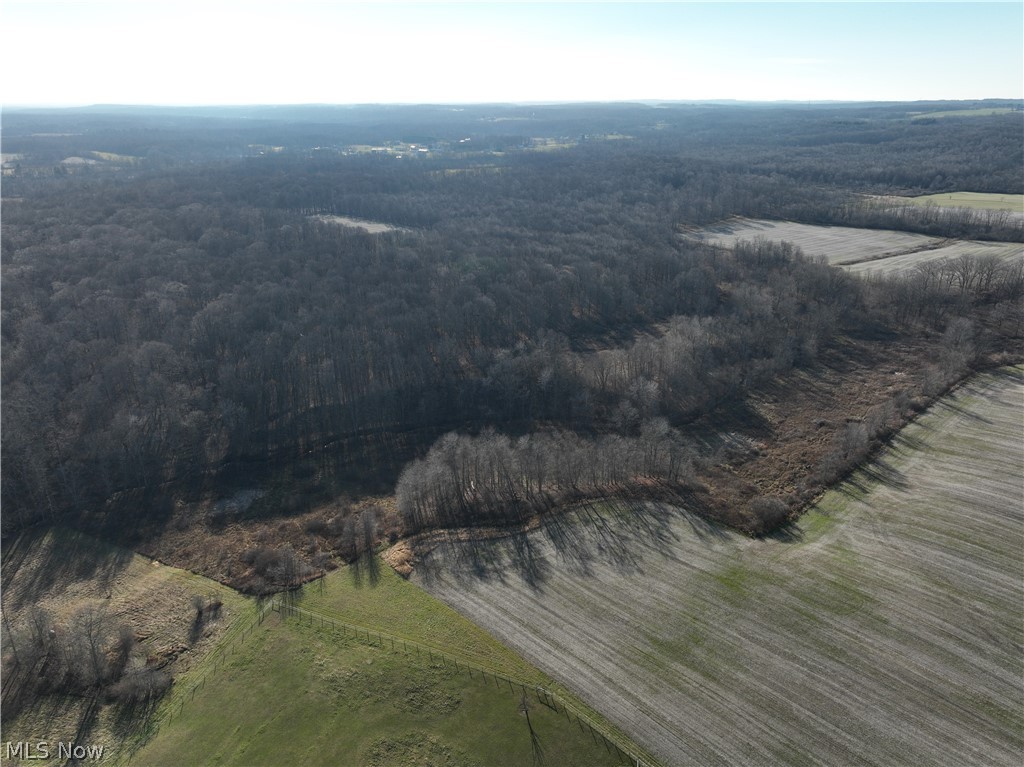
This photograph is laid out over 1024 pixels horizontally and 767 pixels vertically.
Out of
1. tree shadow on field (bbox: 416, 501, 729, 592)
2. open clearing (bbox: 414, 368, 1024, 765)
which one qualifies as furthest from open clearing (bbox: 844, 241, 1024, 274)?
tree shadow on field (bbox: 416, 501, 729, 592)

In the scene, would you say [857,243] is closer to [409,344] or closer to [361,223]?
[409,344]

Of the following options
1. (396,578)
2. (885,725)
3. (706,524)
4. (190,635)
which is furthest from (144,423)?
(885,725)

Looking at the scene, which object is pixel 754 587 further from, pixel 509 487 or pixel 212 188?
pixel 212 188

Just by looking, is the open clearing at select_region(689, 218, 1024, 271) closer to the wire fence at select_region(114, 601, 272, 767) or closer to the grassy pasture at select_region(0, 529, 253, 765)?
the wire fence at select_region(114, 601, 272, 767)

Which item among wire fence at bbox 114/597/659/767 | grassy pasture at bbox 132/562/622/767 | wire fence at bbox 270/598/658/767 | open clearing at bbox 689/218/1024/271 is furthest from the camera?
open clearing at bbox 689/218/1024/271

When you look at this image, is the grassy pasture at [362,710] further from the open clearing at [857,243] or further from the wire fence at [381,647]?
the open clearing at [857,243]

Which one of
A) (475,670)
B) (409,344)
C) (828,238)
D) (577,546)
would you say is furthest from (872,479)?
(828,238)

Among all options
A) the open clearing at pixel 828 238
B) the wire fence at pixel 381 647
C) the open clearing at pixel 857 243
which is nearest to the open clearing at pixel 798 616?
the wire fence at pixel 381 647
